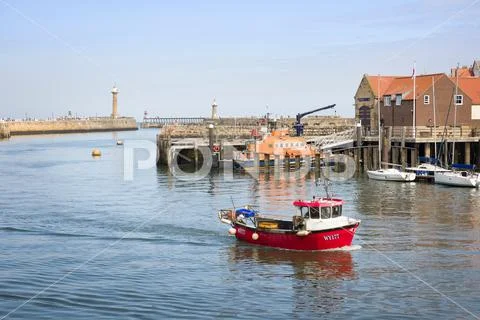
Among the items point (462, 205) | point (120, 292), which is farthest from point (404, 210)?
point (120, 292)

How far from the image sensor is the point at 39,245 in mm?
34781

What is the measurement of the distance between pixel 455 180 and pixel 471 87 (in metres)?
21.5

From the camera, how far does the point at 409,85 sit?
3034 inches

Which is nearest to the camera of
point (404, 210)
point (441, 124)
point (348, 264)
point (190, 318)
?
point (190, 318)

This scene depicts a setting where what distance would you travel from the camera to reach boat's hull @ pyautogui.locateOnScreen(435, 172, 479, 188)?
5606 cm

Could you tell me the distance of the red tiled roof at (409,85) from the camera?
7356 cm

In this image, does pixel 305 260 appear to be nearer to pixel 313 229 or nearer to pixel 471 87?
pixel 313 229

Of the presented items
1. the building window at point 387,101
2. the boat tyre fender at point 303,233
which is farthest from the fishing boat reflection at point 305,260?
the building window at point 387,101

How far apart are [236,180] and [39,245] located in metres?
31.2

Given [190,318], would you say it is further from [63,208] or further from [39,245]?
[63,208]

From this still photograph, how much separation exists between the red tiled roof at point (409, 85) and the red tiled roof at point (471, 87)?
2.67 meters

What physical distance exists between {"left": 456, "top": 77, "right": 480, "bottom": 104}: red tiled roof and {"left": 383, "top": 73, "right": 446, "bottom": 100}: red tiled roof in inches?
105

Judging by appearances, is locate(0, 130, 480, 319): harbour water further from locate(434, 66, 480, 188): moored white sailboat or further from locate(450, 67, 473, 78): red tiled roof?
locate(450, 67, 473, 78): red tiled roof

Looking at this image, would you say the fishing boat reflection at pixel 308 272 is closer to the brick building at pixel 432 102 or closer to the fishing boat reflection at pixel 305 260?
the fishing boat reflection at pixel 305 260
